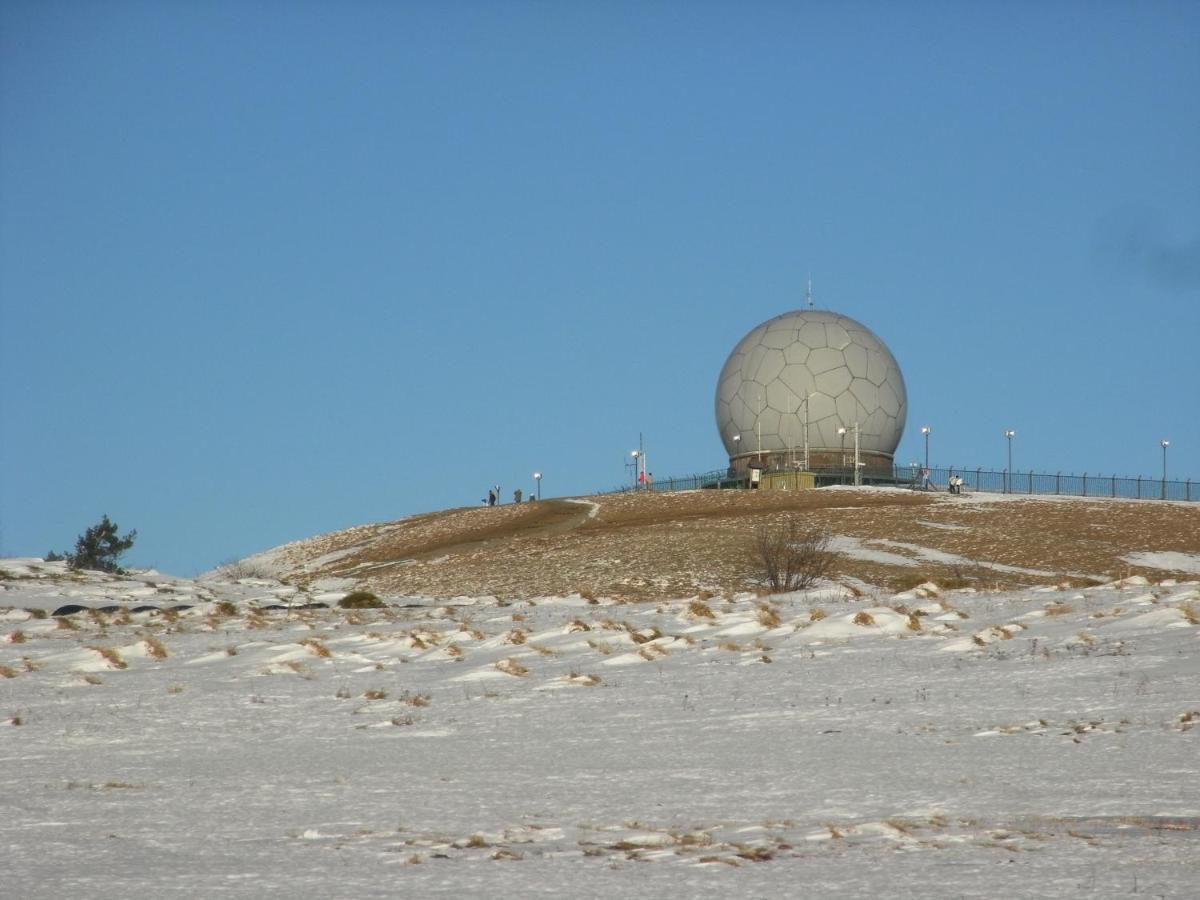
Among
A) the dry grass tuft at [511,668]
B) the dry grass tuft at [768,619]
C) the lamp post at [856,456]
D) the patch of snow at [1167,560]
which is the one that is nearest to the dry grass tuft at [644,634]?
the dry grass tuft at [768,619]

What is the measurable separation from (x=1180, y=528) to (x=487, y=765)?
43346 mm

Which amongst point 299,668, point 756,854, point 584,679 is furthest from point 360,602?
point 756,854

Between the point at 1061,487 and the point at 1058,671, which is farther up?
the point at 1061,487

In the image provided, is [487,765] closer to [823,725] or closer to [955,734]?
[823,725]

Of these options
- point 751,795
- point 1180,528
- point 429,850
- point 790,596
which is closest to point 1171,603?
point 790,596

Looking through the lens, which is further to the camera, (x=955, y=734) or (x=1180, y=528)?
(x=1180, y=528)

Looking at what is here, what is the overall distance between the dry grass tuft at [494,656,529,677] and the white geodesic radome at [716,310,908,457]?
170 feet

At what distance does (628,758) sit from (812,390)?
56309 millimetres

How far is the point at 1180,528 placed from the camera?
4747 cm

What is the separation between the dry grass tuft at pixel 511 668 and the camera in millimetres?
13172

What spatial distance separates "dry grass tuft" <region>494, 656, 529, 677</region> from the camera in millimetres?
13172

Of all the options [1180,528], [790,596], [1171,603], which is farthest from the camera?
[1180,528]

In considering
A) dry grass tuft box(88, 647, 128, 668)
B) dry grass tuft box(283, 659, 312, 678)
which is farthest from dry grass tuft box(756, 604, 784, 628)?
dry grass tuft box(88, 647, 128, 668)

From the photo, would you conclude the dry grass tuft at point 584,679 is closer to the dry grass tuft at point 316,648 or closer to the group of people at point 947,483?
the dry grass tuft at point 316,648
